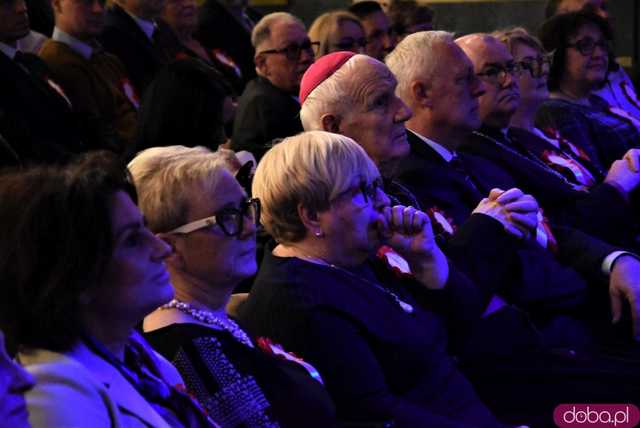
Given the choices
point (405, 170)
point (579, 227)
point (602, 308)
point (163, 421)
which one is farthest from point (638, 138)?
point (163, 421)

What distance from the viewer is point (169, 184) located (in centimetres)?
268

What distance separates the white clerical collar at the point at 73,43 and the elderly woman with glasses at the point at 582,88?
208 cm

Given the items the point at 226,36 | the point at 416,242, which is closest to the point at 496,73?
the point at 416,242

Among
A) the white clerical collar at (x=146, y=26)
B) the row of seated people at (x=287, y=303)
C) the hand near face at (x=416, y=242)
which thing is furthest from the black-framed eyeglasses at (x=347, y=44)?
the hand near face at (x=416, y=242)

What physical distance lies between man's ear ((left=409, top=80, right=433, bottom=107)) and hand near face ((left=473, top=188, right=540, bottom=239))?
50cm

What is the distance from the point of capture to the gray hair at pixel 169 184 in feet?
8.77

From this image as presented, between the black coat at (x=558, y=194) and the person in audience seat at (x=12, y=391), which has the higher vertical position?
the person in audience seat at (x=12, y=391)

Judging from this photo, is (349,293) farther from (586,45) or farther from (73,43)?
(73,43)

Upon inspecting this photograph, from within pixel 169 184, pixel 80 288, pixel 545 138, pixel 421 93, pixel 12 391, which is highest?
pixel 12 391

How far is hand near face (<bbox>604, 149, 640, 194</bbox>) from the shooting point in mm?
4871

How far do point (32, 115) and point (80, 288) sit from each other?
3.25 m

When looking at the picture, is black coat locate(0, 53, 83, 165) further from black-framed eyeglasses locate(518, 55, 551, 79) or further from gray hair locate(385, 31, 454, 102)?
black-framed eyeglasses locate(518, 55, 551, 79)

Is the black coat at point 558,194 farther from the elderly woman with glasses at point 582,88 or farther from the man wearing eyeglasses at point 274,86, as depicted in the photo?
the man wearing eyeglasses at point 274,86

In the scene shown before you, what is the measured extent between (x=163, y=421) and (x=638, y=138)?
4.37 m
